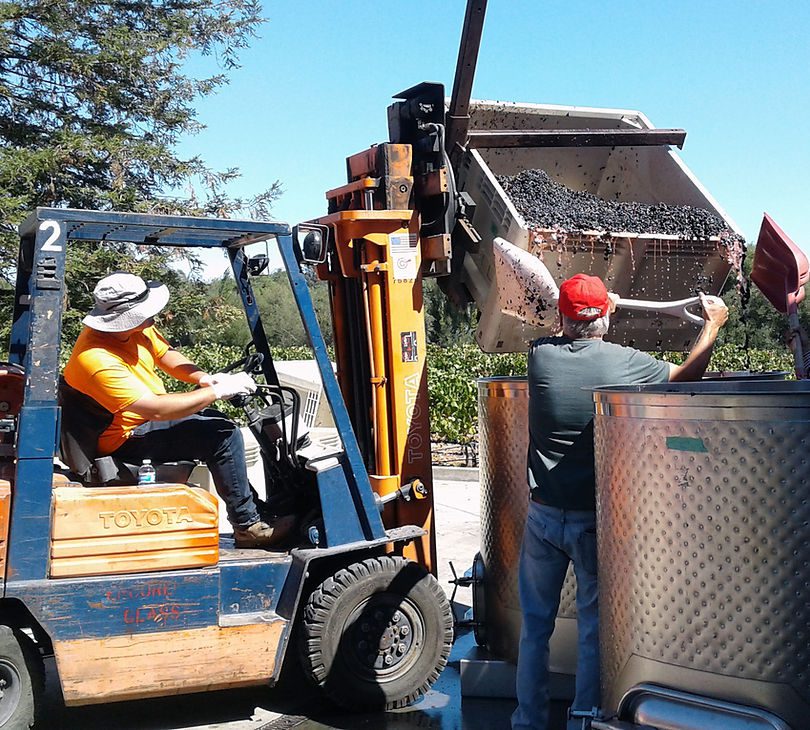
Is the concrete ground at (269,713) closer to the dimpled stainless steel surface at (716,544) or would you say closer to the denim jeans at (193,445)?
the denim jeans at (193,445)

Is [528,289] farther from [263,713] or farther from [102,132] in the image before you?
[102,132]

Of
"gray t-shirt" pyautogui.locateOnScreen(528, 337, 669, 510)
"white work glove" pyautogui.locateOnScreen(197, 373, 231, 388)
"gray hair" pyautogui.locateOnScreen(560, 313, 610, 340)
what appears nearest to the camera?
"gray t-shirt" pyautogui.locateOnScreen(528, 337, 669, 510)

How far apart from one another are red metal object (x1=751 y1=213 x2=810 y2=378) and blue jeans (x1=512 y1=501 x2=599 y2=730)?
6.94 feet

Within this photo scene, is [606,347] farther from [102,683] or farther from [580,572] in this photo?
[102,683]

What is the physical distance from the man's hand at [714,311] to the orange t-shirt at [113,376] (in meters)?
2.64

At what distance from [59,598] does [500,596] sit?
220cm

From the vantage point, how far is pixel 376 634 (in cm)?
491

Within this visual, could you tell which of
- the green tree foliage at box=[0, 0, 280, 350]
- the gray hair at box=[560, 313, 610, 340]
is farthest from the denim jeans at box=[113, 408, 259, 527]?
the green tree foliage at box=[0, 0, 280, 350]

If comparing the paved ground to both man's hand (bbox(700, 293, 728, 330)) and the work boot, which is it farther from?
man's hand (bbox(700, 293, 728, 330))

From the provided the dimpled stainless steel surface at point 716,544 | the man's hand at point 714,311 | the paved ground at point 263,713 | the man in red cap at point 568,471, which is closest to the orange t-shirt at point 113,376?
the paved ground at point 263,713

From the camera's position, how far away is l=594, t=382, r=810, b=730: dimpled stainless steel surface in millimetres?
2830

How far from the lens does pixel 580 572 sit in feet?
13.2

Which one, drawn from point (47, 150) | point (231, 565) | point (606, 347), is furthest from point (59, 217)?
point (47, 150)

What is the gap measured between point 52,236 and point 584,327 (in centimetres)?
237
